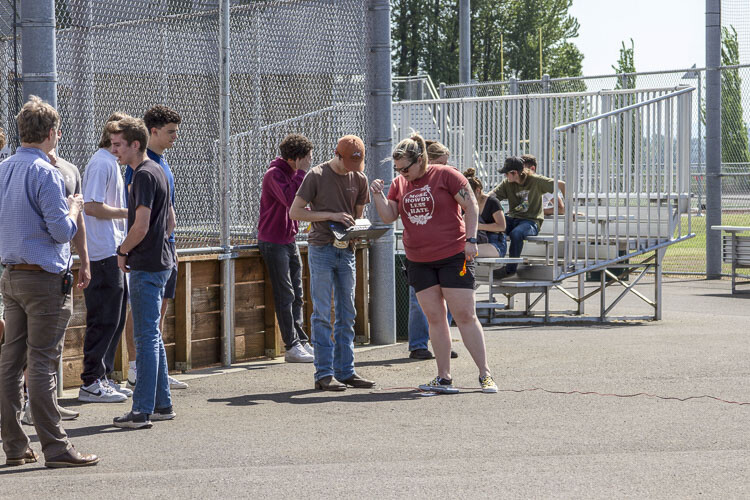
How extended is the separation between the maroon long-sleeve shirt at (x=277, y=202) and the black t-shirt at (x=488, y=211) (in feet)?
9.69

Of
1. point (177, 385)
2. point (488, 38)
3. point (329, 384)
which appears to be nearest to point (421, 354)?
point (329, 384)

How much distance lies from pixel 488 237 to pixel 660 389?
449cm

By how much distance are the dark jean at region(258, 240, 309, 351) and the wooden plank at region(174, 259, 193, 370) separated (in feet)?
2.34

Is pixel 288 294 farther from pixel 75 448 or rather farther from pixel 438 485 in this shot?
pixel 438 485

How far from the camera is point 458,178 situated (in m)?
7.73

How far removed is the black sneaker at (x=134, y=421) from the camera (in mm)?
6586

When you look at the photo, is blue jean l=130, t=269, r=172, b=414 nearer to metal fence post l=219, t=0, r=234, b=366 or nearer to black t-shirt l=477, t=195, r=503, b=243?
metal fence post l=219, t=0, r=234, b=366

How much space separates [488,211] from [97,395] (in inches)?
210

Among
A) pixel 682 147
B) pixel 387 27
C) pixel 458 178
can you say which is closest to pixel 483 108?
pixel 682 147

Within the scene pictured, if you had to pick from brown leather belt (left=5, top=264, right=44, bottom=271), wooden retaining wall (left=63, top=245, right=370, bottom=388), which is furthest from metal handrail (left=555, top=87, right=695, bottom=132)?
brown leather belt (left=5, top=264, right=44, bottom=271)

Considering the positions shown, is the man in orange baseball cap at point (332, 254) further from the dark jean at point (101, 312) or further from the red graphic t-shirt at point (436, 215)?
the dark jean at point (101, 312)

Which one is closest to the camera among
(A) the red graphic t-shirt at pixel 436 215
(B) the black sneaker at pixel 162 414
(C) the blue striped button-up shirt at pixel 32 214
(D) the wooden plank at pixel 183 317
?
(C) the blue striped button-up shirt at pixel 32 214

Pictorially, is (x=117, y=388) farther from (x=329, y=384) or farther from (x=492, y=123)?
(x=492, y=123)

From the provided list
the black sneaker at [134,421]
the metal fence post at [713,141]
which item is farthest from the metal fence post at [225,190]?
the metal fence post at [713,141]
